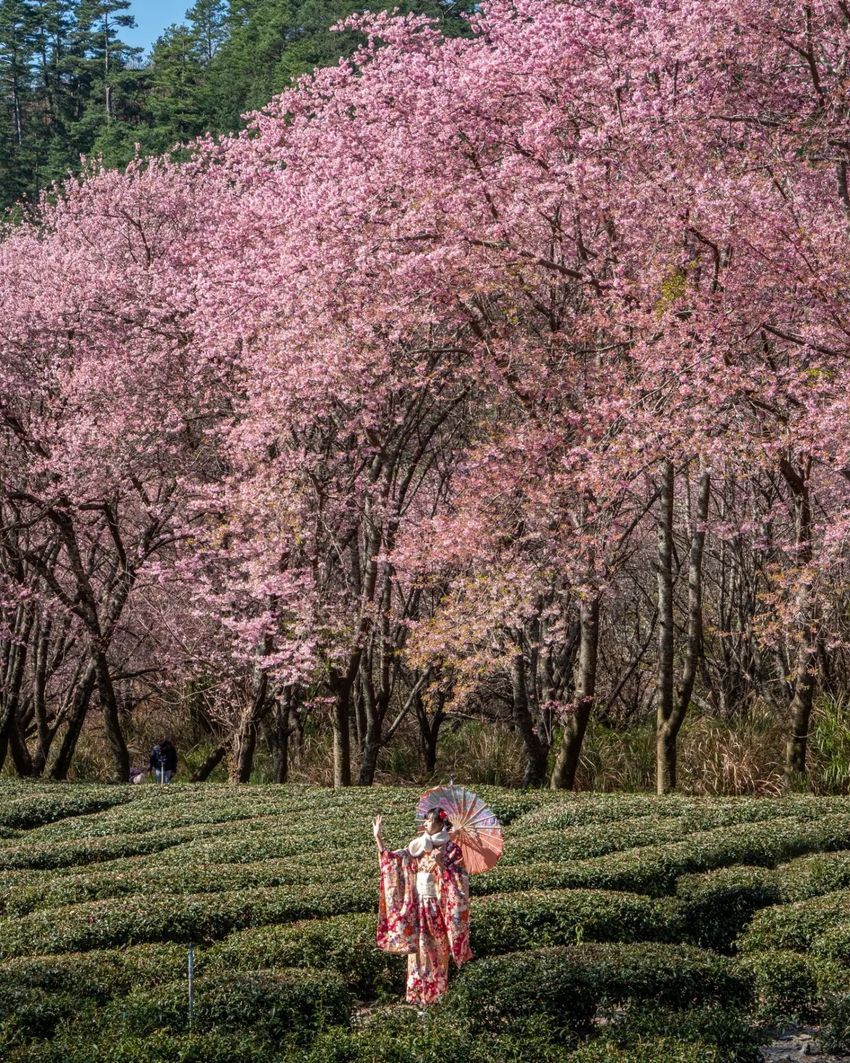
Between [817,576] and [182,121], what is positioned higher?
[182,121]

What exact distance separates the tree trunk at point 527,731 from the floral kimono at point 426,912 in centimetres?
888

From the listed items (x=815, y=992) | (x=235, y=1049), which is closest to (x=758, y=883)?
(x=815, y=992)

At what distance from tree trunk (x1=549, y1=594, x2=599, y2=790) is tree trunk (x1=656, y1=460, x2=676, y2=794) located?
829 mm

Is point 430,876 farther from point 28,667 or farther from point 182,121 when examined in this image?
point 182,121

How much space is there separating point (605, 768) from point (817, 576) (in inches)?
215

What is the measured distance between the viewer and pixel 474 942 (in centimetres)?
908

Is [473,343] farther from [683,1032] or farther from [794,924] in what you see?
[683,1032]

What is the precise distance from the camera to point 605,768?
757 inches

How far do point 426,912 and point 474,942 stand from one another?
114cm

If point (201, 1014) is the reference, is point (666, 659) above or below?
above

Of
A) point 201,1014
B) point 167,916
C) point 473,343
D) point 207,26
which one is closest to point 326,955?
point 201,1014

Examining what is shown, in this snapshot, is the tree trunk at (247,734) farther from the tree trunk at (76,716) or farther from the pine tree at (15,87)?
the pine tree at (15,87)

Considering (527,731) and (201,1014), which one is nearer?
(201,1014)

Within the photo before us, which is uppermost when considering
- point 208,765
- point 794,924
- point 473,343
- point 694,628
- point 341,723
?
point 473,343
